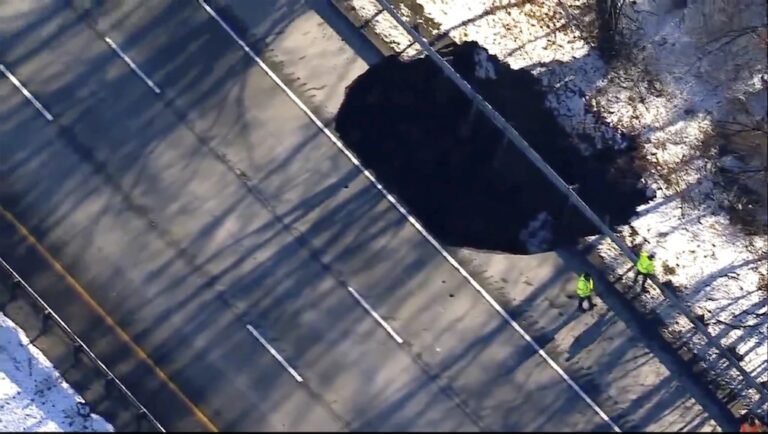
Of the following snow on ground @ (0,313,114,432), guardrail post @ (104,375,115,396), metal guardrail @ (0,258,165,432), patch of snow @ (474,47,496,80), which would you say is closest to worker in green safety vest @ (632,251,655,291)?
patch of snow @ (474,47,496,80)

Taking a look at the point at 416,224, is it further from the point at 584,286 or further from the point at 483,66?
the point at 483,66

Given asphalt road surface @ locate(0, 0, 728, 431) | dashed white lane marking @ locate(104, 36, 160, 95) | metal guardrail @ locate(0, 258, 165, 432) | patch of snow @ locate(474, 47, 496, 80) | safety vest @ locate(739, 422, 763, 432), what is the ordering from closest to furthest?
metal guardrail @ locate(0, 258, 165, 432), safety vest @ locate(739, 422, 763, 432), asphalt road surface @ locate(0, 0, 728, 431), dashed white lane marking @ locate(104, 36, 160, 95), patch of snow @ locate(474, 47, 496, 80)

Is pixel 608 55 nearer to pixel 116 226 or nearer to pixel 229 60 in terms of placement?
pixel 229 60

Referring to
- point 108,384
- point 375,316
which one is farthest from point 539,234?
point 108,384

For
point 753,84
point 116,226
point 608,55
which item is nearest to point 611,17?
point 608,55

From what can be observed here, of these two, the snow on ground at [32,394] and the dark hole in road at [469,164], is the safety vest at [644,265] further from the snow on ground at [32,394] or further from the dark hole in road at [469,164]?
the snow on ground at [32,394]

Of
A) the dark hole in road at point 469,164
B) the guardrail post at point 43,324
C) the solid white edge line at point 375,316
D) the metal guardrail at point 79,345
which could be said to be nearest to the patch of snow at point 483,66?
the dark hole in road at point 469,164

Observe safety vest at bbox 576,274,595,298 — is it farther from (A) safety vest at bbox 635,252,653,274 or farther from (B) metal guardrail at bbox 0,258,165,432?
(B) metal guardrail at bbox 0,258,165,432
